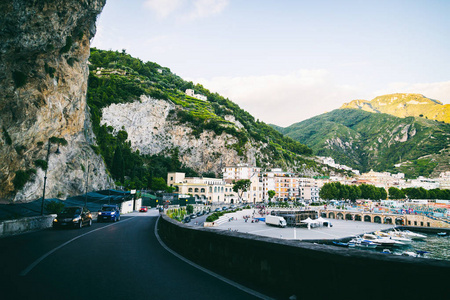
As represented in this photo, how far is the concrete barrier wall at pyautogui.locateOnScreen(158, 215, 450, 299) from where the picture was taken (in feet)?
11.1

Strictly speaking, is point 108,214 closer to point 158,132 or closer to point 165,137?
point 158,132

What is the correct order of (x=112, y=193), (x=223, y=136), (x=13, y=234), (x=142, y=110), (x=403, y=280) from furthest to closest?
(x=223, y=136) → (x=142, y=110) → (x=112, y=193) → (x=13, y=234) → (x=403, y=280)

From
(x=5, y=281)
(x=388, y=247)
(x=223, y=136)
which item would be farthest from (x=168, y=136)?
(x=5, y=281)

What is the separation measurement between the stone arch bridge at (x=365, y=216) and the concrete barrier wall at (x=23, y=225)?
322 ft

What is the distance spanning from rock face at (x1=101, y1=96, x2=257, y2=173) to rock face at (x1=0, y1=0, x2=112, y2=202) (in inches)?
2741

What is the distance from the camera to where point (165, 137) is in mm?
130250

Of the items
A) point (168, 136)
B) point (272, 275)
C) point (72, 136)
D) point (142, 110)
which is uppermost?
point (142, 110)

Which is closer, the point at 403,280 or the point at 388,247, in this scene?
the point at 403,280

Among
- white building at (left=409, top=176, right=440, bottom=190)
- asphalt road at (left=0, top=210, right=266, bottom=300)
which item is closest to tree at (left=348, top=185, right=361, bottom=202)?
white building at (left=409, top=176, right=440, bottom=190)

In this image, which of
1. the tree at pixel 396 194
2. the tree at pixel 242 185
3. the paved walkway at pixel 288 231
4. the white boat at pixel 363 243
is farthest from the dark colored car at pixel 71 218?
the tree at pixel 396 194

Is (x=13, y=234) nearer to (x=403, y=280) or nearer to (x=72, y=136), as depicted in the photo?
(x=403, y=280)

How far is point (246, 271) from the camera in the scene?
663 centimetres

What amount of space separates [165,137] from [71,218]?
113 m

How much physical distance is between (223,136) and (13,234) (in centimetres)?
12490
